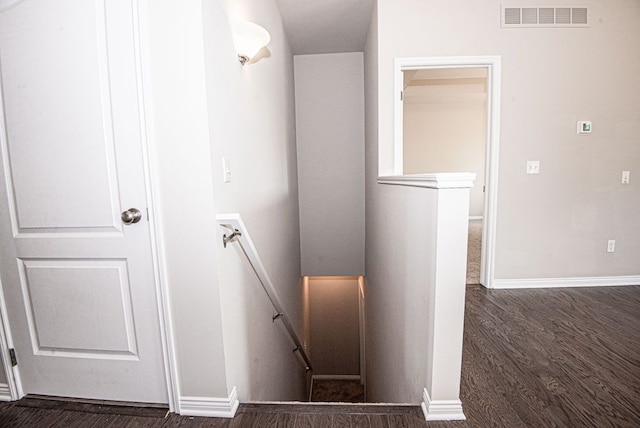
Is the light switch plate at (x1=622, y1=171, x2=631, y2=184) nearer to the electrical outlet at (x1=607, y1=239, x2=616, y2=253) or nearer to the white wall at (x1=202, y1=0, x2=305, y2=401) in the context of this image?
the electrical outlet at (x1=607, y1=239, x2=616, y2=253)

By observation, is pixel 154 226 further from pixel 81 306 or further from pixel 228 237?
pixel 81 306

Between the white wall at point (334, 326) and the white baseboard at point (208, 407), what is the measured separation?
425 cm

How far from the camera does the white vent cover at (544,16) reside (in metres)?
2.51

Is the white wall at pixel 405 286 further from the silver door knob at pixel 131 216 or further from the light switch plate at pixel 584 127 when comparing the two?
the light switch plate at pixel 584 127

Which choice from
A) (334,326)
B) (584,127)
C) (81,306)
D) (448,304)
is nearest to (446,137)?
(584,127)

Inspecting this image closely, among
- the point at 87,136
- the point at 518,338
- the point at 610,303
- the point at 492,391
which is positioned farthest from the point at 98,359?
the point at 610,303

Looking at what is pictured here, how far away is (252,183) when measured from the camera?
1.80 meters

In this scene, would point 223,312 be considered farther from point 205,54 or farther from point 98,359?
point 205,54

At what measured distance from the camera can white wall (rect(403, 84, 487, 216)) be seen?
268 inches

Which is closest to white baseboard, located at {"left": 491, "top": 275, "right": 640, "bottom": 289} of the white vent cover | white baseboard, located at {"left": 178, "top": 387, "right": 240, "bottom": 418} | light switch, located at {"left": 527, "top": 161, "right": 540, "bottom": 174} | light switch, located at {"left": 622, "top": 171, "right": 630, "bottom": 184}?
light switch, located at {"left": 622, "top": 171, "right": 630, "bottom": 184}

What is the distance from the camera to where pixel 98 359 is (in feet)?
4.52

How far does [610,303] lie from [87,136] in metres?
3.82

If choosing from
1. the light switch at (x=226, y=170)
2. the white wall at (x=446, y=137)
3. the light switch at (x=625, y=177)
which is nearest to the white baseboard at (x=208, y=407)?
the light switch at (x=226, y=170)

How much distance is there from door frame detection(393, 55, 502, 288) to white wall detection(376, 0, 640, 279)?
0.20ft
